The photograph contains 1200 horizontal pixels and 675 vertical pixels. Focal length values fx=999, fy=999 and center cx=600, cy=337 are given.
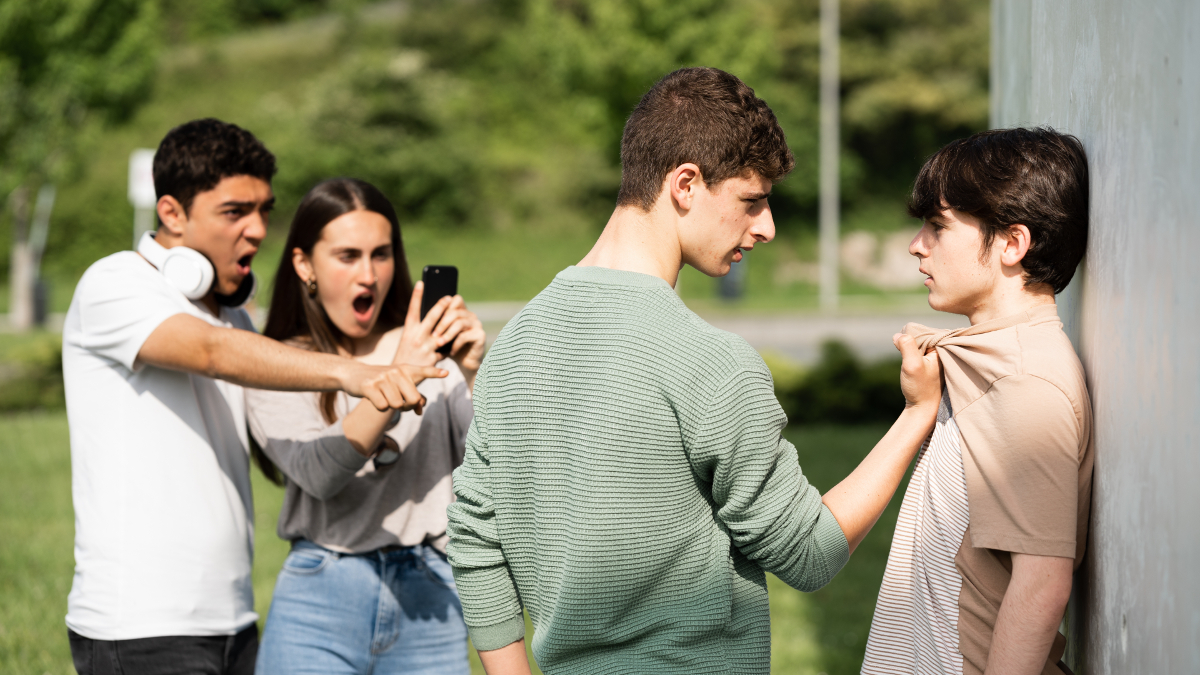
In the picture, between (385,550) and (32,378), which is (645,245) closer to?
(385,550)

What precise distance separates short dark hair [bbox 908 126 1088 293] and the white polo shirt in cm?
202

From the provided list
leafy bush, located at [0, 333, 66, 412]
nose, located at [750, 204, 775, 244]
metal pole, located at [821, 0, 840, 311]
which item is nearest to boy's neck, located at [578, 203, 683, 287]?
nose, located at [750, 204, 775, 244]

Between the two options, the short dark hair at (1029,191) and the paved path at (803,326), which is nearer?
the short dark hair at (1029,191)

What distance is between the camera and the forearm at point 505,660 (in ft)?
6.91

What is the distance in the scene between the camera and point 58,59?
14.8 meters

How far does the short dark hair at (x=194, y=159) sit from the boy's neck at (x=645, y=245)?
5.13ft

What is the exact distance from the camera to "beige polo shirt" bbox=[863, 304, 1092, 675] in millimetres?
1766

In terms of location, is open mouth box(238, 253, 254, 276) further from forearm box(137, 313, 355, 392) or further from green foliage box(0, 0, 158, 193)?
green foliage box(0, 0, 158, 193)

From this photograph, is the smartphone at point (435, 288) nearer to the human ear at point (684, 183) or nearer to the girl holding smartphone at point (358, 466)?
the girl holding smartphone at point (358, 466)

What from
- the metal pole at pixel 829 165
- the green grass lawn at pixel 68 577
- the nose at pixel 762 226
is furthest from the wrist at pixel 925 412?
the metal pole at pixel 829 165

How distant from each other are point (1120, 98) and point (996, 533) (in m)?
0.78

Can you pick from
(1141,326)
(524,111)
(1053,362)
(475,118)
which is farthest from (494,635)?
(524,111)

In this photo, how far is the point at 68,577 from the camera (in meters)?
6.29

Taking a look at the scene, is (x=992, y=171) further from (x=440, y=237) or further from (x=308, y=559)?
(x=440, y=237)
